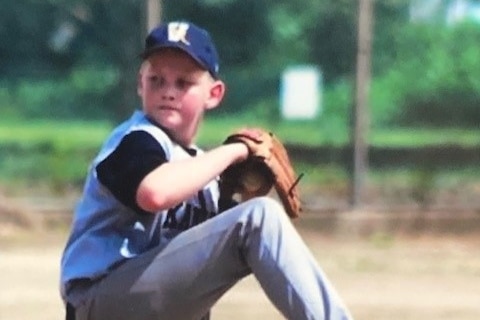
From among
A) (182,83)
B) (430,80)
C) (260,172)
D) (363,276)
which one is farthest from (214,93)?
(430,80)

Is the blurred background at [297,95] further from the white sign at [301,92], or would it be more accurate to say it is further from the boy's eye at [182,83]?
the boy's eye at [182,83]

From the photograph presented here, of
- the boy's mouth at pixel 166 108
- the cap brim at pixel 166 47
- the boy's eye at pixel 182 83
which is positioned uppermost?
the cap brim at pixel 166 47

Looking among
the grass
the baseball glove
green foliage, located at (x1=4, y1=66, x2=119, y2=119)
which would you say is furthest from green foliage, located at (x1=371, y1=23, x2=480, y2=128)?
the baseball glove

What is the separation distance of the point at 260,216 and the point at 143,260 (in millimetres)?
357

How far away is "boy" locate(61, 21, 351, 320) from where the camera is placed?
3545mm

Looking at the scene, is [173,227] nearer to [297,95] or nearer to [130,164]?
[130,164]

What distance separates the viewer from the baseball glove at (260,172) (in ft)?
12.9

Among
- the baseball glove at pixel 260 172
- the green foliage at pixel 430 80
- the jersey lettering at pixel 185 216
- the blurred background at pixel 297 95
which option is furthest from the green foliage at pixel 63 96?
the jersey lettering at pixel 185 216

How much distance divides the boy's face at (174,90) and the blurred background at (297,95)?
6.38 metres

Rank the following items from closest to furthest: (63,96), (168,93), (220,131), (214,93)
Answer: (168,93) → (214,93) → (220,131) → (63,96)

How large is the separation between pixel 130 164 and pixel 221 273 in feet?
1.14

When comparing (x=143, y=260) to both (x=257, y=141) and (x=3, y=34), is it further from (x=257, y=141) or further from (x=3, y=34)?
(x=3, y=34)

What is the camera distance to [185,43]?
3840 millimetres

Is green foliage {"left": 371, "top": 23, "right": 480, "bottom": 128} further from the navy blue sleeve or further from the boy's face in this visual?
the navy blue sleeve
